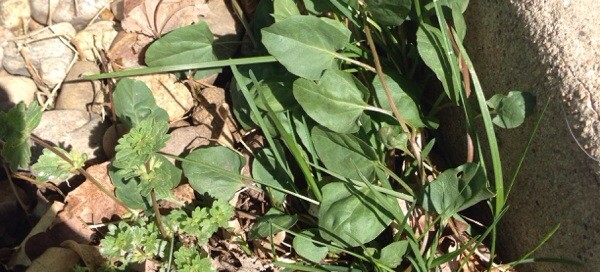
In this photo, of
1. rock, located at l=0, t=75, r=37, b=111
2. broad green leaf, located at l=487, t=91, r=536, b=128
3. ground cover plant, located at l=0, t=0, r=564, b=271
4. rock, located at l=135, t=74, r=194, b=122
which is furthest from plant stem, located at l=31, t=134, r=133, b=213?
broad green leaf, located at l=487, t=91, r=536, b=128

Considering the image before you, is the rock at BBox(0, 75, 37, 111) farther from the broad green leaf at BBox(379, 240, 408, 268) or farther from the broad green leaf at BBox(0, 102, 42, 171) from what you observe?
the broad green leaf at BBox(379, 240, 408, 268)

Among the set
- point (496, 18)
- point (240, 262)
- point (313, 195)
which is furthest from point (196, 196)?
point (496, 18)

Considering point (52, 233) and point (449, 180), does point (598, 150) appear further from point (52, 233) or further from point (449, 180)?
point (52, 233)

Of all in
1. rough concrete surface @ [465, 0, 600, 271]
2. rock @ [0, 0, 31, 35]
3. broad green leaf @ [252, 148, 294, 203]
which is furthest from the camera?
rock @ [0, 0, 31, 35]

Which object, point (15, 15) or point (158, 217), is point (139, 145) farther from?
point (15, 15)

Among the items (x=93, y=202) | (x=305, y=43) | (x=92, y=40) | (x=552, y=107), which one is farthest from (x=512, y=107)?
(x=92, y=40)

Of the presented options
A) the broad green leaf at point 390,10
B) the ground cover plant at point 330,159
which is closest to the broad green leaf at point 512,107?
the ground cover plant at point 330,159

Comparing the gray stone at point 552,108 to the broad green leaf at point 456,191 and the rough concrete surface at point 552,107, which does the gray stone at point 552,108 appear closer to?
the rough concrete surface at point 552,107
